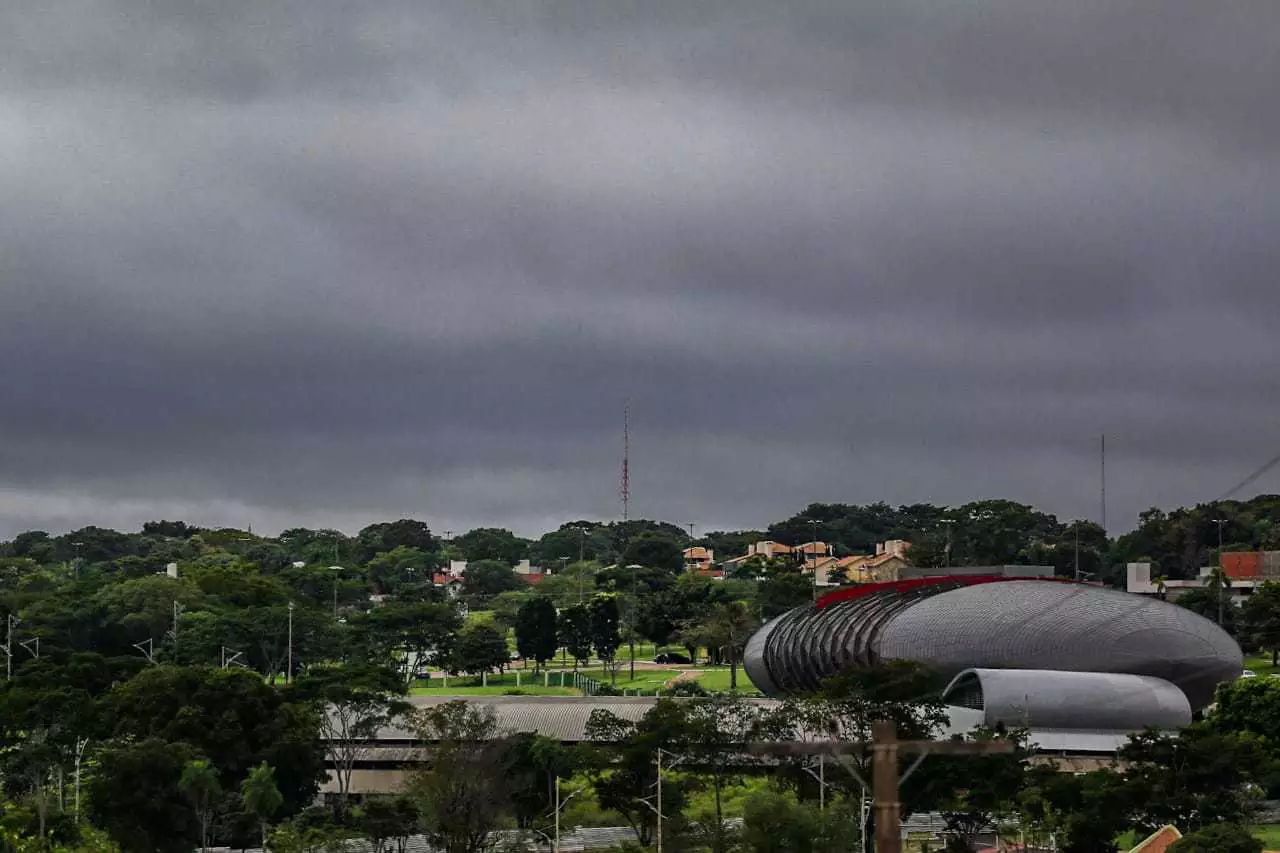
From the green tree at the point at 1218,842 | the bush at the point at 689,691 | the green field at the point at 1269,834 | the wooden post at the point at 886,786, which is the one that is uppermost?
the wooden post at the point at 886,786

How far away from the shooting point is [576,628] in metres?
137

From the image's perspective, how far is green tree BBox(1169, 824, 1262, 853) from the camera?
53.0 meters

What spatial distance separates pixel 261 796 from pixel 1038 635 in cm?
4158

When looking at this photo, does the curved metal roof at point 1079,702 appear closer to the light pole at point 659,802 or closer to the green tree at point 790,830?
the light pole at point 659,802

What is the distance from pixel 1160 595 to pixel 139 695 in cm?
8723

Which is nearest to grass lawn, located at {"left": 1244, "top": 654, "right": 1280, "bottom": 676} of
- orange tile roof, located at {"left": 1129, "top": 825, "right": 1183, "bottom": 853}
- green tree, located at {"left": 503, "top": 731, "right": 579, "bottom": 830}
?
green tree, located at {"left": 503, "top": 731, "right": 579, "bottom": 830}

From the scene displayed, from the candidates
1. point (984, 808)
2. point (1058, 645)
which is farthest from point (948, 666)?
point (984, 808)

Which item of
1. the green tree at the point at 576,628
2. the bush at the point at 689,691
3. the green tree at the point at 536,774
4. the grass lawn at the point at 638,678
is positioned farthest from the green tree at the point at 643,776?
the green tree at the point at 576,628

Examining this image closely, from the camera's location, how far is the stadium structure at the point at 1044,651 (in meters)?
89.0

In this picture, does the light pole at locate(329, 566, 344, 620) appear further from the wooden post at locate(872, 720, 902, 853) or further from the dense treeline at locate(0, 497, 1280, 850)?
the wooden post at locate(872, 720, 902, 853)

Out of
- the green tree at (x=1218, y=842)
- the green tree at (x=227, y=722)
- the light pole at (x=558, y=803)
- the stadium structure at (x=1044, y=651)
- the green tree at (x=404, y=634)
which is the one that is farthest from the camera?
the green tree at (x=404, y=634)

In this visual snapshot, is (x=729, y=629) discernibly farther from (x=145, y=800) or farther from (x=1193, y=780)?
(x=1193, y=780)

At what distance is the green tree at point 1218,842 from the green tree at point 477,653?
8103 centimetres

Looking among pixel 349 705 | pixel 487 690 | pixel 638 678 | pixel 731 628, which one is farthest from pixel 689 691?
pixel 638 678
